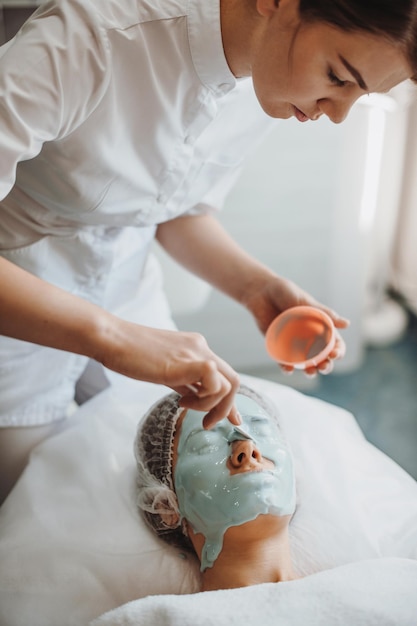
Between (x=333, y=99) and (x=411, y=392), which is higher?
(x=333, y=99)

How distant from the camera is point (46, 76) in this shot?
92cm

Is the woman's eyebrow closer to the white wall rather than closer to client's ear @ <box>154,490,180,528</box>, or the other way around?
client's ear @ <box>154,490,180,528</box>

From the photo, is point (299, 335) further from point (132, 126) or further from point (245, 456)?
point (132, 126)

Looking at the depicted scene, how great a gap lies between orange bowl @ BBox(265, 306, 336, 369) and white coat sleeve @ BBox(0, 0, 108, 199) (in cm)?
56

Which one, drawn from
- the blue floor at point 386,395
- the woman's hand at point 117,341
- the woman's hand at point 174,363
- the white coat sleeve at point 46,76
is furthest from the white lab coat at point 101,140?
the blue floor at point 386,395

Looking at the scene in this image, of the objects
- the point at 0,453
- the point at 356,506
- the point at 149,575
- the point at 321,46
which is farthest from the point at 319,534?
the point at 321,46

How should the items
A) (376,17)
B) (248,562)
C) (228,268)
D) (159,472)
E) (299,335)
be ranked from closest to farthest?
(376,17)
(248,562)
(159,472)
(299,335)
(228,268)

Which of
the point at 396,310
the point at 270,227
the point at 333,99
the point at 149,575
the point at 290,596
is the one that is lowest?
the point at 396,310

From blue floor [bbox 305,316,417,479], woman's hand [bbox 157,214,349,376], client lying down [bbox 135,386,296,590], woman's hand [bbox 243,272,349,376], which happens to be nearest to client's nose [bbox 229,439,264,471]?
client lying down [bbox 135,386,296,590]

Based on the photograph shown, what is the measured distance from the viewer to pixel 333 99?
101 cm

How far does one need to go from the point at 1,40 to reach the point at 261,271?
108 cm

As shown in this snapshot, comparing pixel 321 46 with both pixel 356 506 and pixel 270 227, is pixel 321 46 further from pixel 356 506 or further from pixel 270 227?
pixel 270 227

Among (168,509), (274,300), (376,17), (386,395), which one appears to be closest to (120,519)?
(168,509)

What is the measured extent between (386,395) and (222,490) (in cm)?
151
